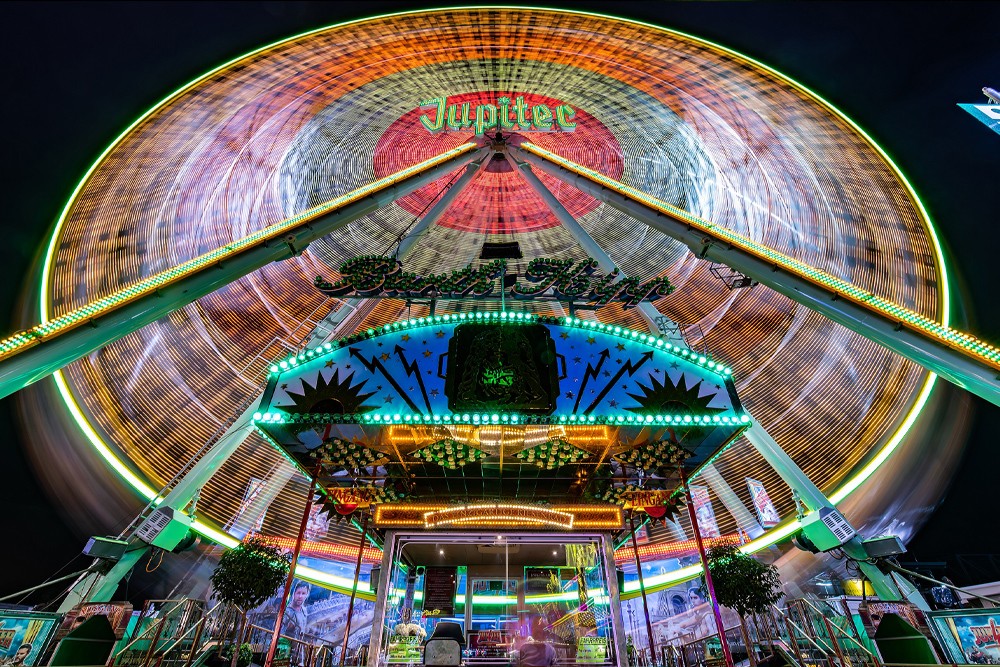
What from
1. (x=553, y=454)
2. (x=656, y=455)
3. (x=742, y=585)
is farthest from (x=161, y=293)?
(x=742, y=585)

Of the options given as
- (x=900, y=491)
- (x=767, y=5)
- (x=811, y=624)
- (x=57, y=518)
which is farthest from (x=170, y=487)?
(x=900, y=491)

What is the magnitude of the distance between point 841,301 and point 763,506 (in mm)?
11714

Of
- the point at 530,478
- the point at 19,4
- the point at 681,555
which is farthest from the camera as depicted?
the point at 681,555

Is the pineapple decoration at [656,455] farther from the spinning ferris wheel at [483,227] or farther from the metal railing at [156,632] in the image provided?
the metal railing at [156,632]

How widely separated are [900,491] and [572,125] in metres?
19.1

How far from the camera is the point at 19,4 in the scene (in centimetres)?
912

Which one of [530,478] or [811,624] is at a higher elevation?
[530,478]

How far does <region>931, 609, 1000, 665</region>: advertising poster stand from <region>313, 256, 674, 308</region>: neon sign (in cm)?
950

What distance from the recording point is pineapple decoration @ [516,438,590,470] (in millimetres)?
10711

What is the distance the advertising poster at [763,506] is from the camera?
61.3ft

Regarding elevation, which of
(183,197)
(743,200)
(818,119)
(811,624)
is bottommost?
(811,624)

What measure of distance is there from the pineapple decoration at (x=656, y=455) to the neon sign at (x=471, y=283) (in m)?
4.55

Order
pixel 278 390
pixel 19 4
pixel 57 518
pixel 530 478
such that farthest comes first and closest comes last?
pixel 57 518 < pixel 530 478 < pixel 278 390 < pixel 19 4

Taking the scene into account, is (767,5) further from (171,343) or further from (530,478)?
(171,343)
